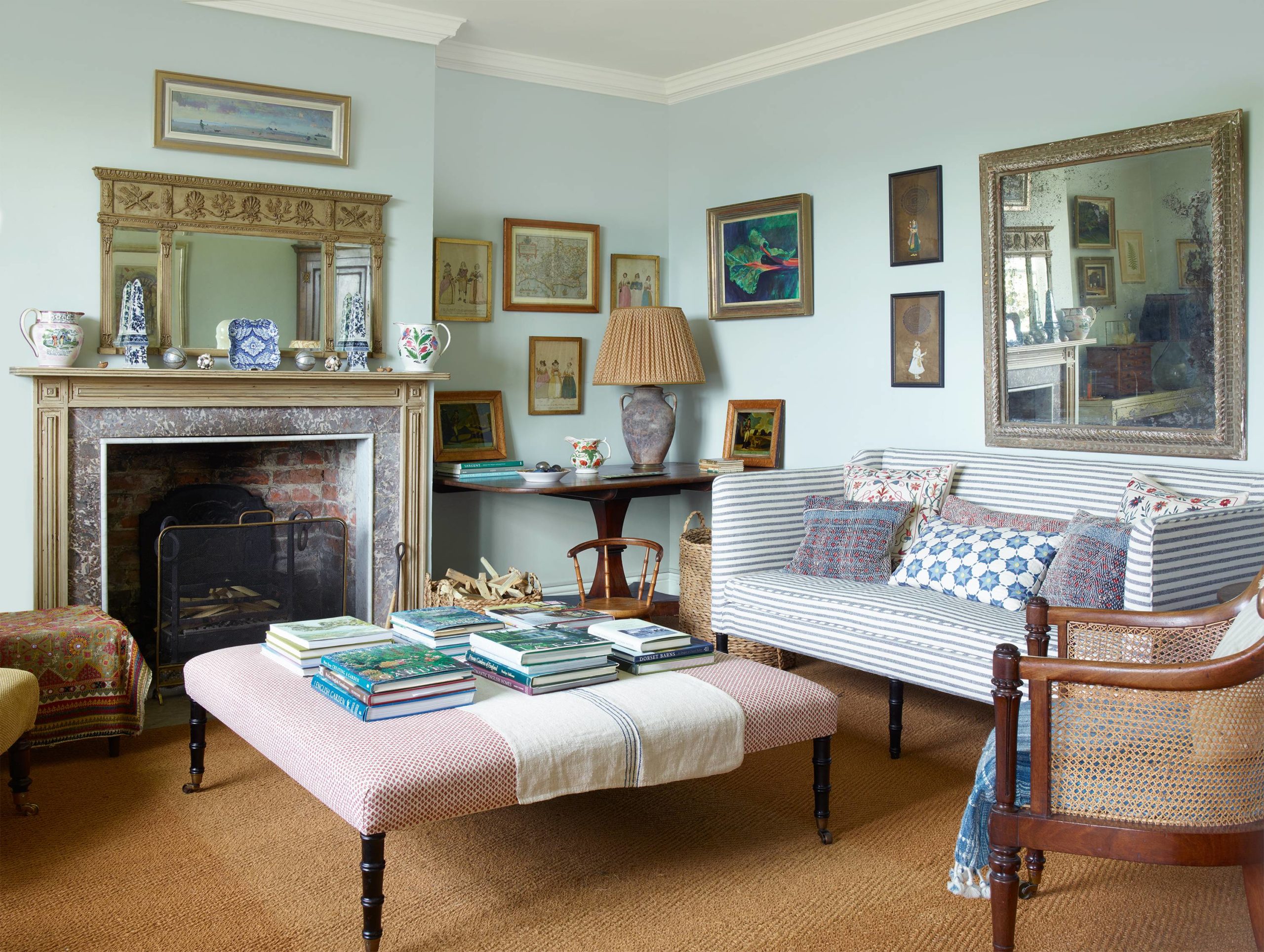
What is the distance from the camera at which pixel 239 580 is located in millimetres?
4398

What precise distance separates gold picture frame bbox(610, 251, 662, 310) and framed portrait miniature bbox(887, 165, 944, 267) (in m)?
1.48

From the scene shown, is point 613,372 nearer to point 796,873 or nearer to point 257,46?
point 257,46

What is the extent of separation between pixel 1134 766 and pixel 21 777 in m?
2.73

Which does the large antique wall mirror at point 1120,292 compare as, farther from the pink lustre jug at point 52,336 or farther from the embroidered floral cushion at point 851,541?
Result: the pink lustre jug at point 52,336

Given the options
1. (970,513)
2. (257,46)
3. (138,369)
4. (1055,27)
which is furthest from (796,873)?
(257,46)

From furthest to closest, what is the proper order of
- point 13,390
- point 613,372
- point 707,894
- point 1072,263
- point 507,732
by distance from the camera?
point 613,372 → point 1072,263 → point 13,390 → point 707,894 → point 507,732

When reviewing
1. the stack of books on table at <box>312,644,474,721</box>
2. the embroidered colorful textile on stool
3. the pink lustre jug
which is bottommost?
the embroidered colorful textile on stool

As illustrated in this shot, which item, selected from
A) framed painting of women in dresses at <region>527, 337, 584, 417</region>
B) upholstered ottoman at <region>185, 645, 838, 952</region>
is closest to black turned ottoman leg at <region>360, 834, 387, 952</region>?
upholstered ottoman at <region>185, 645, 838, 952</region>

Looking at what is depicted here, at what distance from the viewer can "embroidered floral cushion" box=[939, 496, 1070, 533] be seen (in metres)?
3.89

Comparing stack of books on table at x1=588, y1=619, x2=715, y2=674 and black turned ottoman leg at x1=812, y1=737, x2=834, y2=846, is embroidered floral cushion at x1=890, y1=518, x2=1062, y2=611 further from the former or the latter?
stack of books on table at x1=588, y1=619, x2=715, y2=674

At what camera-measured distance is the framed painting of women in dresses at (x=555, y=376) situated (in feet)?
18.5

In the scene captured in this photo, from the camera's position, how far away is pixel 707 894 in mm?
2553

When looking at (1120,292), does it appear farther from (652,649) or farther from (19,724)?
(19,724)

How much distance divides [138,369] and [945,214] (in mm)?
3240
